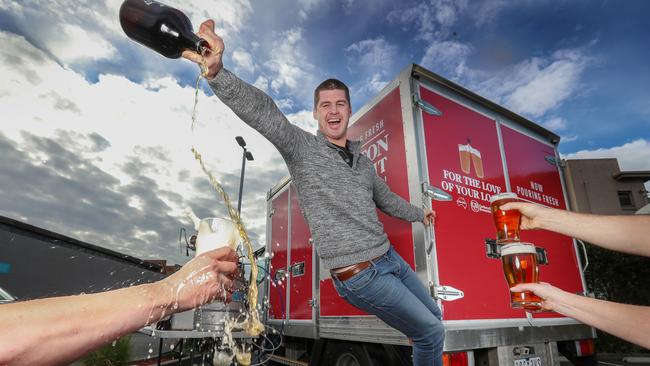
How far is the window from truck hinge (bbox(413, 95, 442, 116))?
85.7 ft

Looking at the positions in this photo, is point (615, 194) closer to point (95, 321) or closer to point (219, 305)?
point (219, 305)

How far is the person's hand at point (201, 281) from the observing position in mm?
933

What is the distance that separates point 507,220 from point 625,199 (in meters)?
27.6

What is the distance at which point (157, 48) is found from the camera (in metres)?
1.81

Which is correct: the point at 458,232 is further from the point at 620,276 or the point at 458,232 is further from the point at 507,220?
the point at 620,276

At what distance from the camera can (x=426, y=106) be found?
10.0 feet

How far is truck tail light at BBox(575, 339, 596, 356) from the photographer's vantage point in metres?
3.31

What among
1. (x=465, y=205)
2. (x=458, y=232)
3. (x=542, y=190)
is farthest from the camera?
(x=542, y=190)

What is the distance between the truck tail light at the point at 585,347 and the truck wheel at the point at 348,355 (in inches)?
81.9

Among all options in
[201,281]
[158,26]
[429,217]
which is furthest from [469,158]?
[201,281]

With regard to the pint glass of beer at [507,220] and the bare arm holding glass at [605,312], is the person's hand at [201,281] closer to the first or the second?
the bare arm holding glass at [605,312]

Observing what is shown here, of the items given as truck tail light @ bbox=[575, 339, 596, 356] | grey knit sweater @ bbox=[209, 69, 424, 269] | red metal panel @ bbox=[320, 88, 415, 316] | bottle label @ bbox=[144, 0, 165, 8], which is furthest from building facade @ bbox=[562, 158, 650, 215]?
bottle label @ bbox=[144, 0, 165, 8]

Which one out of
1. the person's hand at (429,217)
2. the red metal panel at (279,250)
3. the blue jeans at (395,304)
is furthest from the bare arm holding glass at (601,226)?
the red metal panel at (279,250)

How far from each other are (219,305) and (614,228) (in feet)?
11.3
